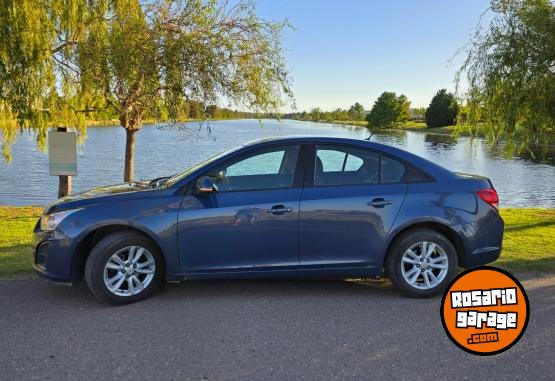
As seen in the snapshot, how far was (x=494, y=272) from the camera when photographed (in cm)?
356

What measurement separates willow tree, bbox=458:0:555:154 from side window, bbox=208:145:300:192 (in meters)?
6.17

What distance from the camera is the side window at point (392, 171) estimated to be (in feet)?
15.6

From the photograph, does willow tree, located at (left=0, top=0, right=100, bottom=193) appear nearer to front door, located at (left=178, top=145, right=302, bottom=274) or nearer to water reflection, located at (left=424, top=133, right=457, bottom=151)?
front door, located at (left=178, top=145, right=302, bottom=274)

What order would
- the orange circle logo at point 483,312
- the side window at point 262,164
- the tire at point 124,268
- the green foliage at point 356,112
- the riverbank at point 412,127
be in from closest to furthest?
the orange circle logo at point 483,312 → the tire at point 124,268 → the side window at point 262,164 → the riverbank at point 412,127 → the green foliage at point 356,112

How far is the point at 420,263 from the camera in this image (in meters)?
4.71

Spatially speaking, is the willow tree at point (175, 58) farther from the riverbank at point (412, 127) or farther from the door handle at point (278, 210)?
the riverbank at point (412, 127)

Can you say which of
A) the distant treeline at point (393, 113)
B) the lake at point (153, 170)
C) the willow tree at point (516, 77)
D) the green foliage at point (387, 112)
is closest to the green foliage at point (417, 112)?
the distant treeline at point (393, 113)

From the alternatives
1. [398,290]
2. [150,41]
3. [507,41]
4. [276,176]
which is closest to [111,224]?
[276,176]

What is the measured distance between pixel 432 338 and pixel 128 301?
104 inches

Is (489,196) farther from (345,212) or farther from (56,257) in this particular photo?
(56,257)

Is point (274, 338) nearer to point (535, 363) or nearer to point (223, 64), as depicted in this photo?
point (535, 363)

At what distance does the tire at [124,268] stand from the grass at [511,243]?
1444 mm

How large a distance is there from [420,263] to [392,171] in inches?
36.6

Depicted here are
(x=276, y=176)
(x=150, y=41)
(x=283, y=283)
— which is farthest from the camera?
(x=150, y=41)
